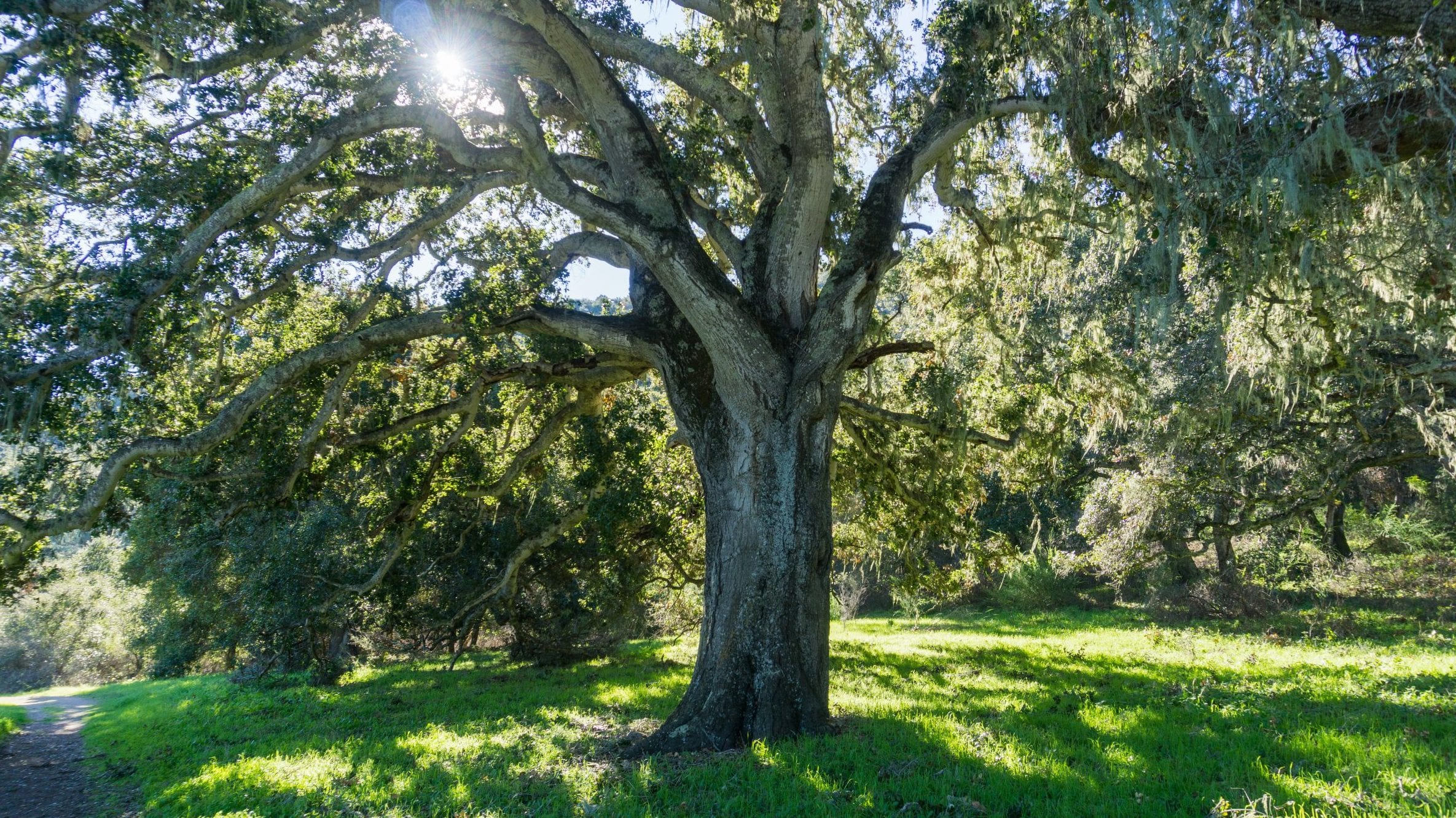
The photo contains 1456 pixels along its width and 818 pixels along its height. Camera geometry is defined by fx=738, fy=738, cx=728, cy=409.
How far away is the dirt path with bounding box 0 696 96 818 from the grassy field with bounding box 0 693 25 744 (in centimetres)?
14

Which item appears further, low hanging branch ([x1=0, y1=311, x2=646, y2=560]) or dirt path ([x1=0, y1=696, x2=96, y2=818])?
dirt path ([x1=0, y1=696, x2=96, y2=818])

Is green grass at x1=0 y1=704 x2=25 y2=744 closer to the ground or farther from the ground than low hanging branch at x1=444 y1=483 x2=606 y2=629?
closer to the ground

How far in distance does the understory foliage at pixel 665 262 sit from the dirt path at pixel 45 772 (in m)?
2.18

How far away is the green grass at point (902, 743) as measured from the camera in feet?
13.9

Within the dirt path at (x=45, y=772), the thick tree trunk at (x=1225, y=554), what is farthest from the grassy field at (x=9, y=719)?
the thick tree trunk at (x=1225, y=554)

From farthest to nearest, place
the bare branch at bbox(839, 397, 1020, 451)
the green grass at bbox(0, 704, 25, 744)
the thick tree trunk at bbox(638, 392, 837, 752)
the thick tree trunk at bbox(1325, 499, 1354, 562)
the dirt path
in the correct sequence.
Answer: the thick tree trunk at bbox(1325, 499, 1354, 562) < the green grass at bbox(0, 704, 25, 744) < the bare branch at bbox(839, 397, 1020, 451) < the dirt path < the thick tree trunk at bbox(638, 392, 837, 752)

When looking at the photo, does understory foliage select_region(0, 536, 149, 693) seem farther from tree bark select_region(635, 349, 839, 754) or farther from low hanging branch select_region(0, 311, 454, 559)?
tree bark select_region(635, 349, 839, 754)

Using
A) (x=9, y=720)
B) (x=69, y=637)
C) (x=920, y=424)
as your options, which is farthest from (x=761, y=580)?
(x=69, y=637)

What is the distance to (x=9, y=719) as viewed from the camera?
45.4ft

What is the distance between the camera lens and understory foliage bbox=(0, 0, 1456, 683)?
18.0 feet

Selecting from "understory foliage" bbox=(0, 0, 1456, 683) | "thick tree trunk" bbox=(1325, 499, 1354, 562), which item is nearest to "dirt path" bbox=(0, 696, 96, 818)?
"understory foliage" bbox=(0, 0, 1456, 683)

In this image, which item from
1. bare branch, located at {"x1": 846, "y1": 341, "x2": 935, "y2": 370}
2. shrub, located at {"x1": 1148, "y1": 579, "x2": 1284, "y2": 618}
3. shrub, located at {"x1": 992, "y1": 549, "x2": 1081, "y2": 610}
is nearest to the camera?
bare branch, located at {"x1": 846, "y1": 341, "x2": 935, "y2": 370}

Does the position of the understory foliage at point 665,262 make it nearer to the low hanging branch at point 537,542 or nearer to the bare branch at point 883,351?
the low hanging branch at point 537,542

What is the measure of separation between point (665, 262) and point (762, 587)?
2.77 metres
